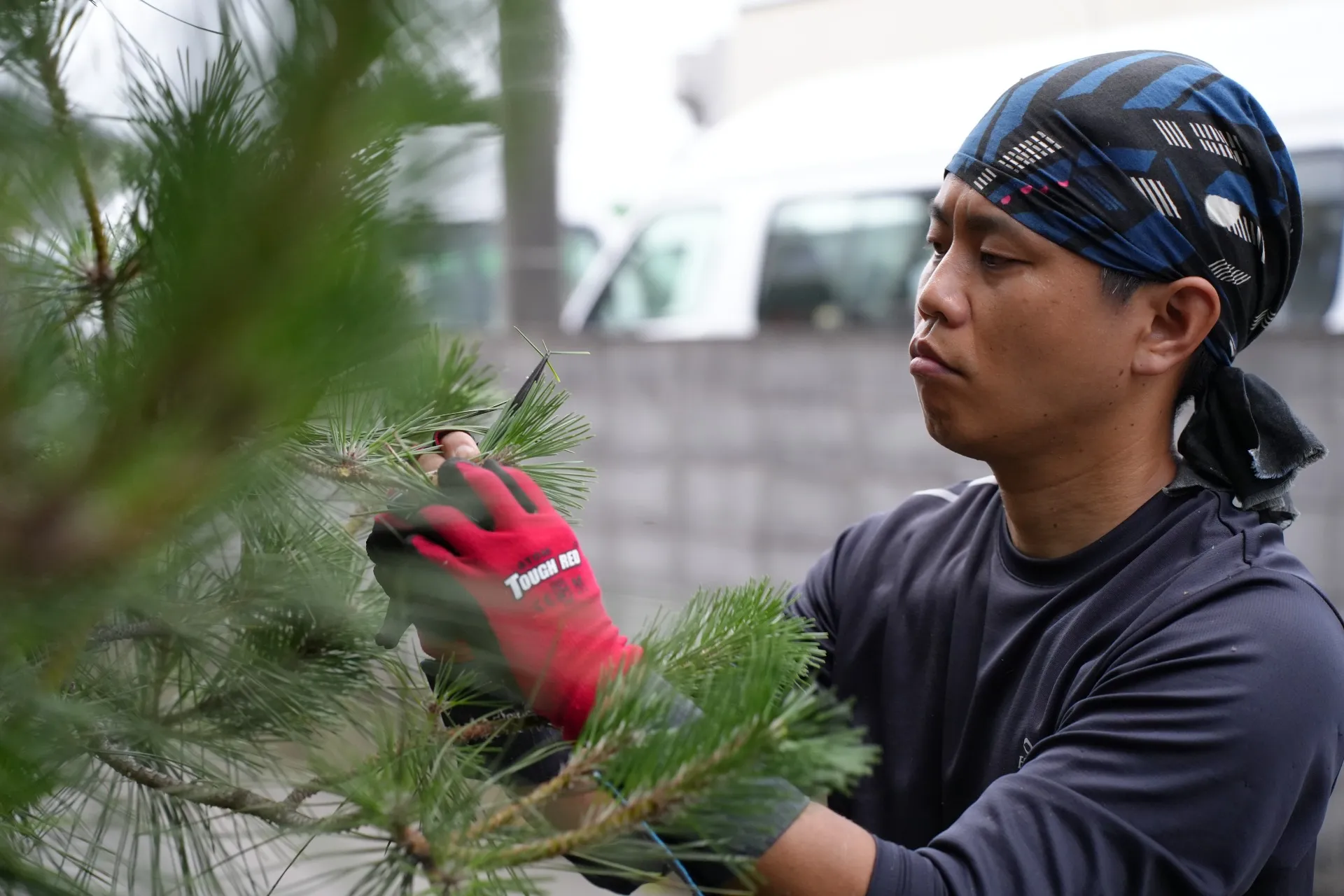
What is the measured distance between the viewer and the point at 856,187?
13.7 ft

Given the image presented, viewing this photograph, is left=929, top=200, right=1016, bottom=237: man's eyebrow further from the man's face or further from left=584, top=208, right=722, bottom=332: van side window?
left=584, top=208, right=722, bottom=332: van side window

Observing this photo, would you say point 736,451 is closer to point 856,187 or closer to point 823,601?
point 856,187

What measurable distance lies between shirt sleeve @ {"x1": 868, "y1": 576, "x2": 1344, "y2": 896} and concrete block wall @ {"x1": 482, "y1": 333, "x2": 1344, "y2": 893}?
6.77 feet

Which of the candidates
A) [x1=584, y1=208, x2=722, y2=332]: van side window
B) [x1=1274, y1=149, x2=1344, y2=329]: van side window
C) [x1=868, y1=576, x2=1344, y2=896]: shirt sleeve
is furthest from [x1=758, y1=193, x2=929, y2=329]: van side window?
[x1=868, y1=576, x2=1344, y2=896]: shirt sleeve

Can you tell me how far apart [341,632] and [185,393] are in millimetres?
362

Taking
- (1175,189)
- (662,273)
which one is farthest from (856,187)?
(1175,189)

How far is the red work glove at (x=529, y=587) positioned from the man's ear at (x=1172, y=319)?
0.73m

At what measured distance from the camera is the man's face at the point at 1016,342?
1169 millimetres

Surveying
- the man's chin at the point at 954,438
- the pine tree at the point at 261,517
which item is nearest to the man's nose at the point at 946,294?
the man's chin at the point at 954,438

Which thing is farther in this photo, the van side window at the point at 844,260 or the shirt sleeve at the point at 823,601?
the van side window at the point at 844,260

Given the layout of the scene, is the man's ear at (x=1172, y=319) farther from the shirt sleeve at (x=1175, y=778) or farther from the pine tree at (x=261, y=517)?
the pine tree at (x=261, y=517)

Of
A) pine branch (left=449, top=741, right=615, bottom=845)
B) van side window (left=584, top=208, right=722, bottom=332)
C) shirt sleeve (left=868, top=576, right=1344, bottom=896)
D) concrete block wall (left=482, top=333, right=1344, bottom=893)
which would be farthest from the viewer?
van side window (left=584, top=208, right=722, bottom=332)

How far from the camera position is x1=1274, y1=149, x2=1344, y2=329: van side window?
131 inches

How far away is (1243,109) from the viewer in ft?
3.96
